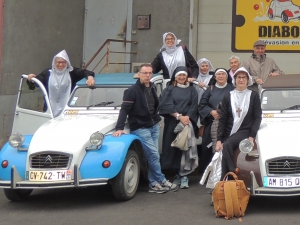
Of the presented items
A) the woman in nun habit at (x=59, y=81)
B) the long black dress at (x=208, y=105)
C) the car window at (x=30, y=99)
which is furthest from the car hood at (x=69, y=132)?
the long black dress at (x=208, y=105)

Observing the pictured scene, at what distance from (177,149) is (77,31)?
255 inches

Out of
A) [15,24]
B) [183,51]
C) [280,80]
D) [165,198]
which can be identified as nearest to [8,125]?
[15,24]

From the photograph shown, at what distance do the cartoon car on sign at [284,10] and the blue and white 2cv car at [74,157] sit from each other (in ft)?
21.5

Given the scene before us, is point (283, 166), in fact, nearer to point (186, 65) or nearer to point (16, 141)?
point (186, 65)

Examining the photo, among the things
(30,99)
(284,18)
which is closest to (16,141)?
(30,99)

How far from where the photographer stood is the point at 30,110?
9.05 m

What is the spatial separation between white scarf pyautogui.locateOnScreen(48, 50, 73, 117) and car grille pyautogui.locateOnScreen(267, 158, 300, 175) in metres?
3.62

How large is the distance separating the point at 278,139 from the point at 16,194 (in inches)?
138

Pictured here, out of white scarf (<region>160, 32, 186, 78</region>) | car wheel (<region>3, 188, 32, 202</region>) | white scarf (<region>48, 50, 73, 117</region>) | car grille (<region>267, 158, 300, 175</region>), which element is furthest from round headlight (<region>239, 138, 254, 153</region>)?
white scarf (<region>48, 50, 73, 117</region>)

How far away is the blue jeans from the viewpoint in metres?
8.19

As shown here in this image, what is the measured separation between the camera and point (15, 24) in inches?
474

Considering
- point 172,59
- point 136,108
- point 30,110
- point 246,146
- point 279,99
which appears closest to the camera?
point 246,146

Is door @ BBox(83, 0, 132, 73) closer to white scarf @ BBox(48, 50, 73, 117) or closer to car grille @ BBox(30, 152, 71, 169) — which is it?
white scarf @ BBox(48, 50, 73, 117)

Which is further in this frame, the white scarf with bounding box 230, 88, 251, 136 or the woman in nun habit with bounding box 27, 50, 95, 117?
the woman in nun habit with bounding box 27, 50, 95, 117
